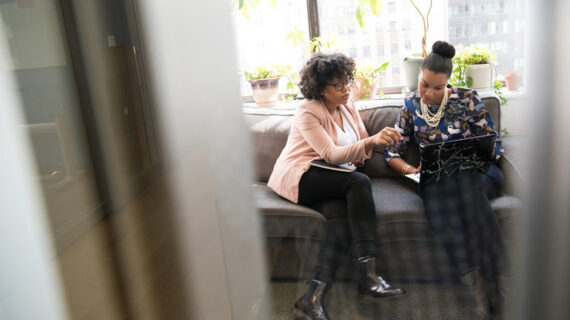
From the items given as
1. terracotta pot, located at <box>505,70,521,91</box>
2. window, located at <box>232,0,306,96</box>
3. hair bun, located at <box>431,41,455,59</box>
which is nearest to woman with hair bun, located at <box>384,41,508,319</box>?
hair bun, located at <box>431,41,455,59</box>

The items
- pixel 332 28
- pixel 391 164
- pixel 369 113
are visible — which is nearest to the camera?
pixel 332 28

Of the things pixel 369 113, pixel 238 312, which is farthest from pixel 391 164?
pixel 238 312

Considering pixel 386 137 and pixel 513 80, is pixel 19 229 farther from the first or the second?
pixel 386 137

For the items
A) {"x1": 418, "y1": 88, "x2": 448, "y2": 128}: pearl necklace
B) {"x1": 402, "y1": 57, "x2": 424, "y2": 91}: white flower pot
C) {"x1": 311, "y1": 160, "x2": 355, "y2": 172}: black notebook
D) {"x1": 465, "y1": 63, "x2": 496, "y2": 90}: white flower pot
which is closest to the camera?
{"x1": 465, "y1": 63, "x2": 496, "y2": 90}: white flower pot

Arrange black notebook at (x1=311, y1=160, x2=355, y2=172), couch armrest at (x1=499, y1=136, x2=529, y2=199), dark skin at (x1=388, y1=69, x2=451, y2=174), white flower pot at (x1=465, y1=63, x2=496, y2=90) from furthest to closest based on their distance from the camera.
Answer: black notebook at (x1=311, y1=160, x2=355, y2=172) → dark skin at (x1=388, y1=69, x2=451, y2=174) → white flower pot at (x1=465, y1=63, x2=496, y2=90) → couch armrest at (x1=499, y1=136, x2=529, y2=199)

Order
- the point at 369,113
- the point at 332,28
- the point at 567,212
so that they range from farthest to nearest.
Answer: the point at 369,113 → the point at 332,28 → the point at 567,212

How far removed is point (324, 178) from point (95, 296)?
1071 millimetres

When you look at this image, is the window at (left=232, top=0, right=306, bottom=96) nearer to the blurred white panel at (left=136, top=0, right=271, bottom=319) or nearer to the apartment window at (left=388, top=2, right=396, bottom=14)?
the blurred white panel at (left=136, top=0, right=271, bottom=319)

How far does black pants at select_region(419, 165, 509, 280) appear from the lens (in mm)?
659

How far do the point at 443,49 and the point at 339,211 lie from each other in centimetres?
62

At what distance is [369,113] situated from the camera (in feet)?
6.62

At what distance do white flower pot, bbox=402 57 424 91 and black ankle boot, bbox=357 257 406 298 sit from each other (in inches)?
17.2

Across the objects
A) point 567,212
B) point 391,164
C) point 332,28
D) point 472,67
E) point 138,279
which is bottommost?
point 391,164

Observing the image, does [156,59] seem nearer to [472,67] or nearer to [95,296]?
[95,296]
